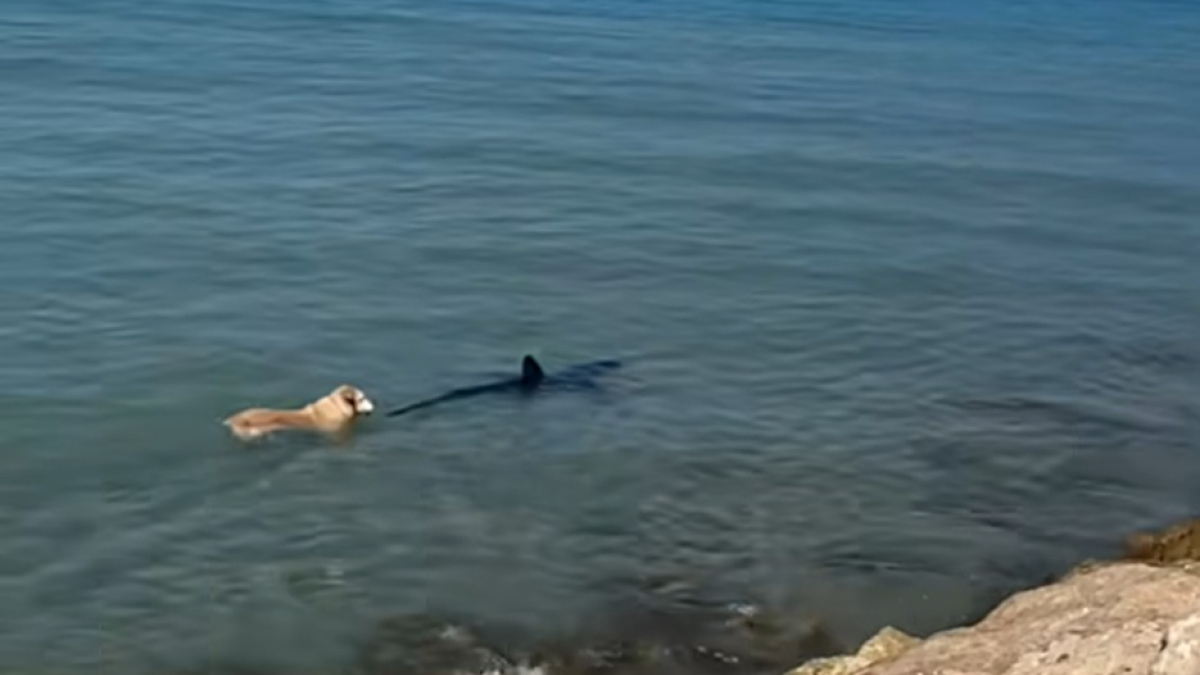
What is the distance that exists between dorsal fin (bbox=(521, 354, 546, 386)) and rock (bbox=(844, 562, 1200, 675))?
7.53 meters

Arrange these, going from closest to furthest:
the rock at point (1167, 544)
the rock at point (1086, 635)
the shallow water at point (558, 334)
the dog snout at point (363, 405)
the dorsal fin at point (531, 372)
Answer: the rock at point (1086, 635), the rock at point (1167, 544), the shallow water at point (558, 334), the dog snout at point (363, 405), the dorsal fin at point (531, 372)

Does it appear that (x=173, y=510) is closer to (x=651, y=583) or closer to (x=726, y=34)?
(x=651, y=583)

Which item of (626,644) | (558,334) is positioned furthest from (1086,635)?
(558,334)

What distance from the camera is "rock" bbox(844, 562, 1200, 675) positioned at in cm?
1037

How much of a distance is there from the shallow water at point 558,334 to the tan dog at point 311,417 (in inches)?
8.5

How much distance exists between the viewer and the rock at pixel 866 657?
1314 centimetres

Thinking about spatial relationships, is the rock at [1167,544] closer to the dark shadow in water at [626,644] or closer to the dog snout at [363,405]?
the dark shadow in water at [626,644]

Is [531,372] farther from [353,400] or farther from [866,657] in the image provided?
[866,657]

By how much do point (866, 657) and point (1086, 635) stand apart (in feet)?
8.30

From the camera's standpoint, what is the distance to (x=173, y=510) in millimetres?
17031

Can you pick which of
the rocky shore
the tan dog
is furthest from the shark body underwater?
the rocky shore

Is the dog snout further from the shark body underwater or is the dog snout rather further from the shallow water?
the shark body underwater

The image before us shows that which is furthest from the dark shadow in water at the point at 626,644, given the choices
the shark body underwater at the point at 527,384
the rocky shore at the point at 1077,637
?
the shark body underwater at the point at 527,384

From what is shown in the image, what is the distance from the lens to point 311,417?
1875 cm
